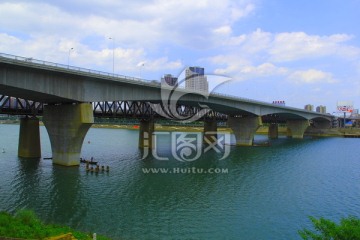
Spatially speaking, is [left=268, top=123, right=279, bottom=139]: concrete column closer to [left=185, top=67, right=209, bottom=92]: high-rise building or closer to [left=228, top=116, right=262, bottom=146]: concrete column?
[left=228, top=116, right=262, bottom=146]: concrete column

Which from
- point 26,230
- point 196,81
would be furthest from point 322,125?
point 26,230

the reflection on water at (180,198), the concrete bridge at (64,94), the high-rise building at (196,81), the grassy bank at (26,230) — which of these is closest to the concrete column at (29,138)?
the concrete bridge at (64,94)

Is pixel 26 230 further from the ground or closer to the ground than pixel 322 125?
closer to the ground

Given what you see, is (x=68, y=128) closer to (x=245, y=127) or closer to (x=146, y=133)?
(x=146, y=133)

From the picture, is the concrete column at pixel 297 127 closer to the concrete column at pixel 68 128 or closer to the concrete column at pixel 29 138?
the concrete column at pixel 29 138

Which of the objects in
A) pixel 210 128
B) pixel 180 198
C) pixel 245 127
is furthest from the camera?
pixel 210 128

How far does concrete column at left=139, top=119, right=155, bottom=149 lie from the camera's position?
77.9m

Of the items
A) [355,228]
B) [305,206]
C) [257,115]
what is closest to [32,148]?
[305,206]

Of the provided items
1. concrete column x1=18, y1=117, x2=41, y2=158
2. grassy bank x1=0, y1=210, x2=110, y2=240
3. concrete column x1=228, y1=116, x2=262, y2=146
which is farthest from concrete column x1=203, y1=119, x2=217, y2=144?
grassy bank x1=0, y1=210, x2=110, y2=240

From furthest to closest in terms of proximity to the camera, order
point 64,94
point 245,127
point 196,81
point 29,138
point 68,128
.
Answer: point 245,127, point 196,81, point 29,138, point 68,128, point 64,94

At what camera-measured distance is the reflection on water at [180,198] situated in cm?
2380

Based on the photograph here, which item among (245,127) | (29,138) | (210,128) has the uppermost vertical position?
(245,127)

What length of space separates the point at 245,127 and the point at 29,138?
194ft

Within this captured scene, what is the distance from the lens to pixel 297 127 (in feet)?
455
